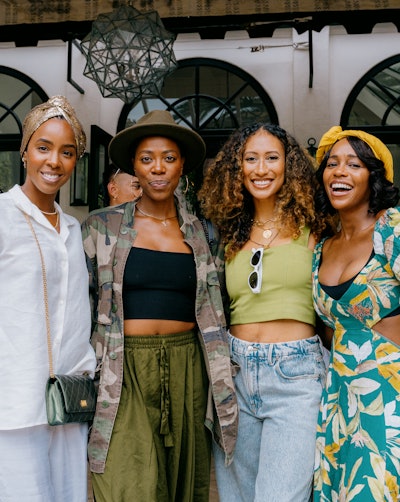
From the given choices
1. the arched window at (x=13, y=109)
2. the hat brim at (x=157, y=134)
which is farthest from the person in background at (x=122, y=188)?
the arched window at (x=13, y=109)

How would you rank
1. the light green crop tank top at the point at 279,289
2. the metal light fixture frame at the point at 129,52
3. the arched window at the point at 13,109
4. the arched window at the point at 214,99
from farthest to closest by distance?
the arched window at the point at 13,109 < the arched window at the point at 214,99 < the metal light fixture frame at the point at 129,52 < the light green crop tank top at the point at 279,289

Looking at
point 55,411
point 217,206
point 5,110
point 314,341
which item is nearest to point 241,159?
point 217,206

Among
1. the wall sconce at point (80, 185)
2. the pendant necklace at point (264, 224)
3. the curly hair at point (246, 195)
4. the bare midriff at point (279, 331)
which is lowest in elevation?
the bare midriff at point (279, 331)

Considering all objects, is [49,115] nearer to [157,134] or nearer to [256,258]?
[157,134]

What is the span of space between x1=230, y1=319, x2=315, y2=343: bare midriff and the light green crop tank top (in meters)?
0.03

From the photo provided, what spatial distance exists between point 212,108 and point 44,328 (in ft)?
16.4

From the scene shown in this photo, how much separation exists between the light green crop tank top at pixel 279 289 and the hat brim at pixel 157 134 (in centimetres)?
65

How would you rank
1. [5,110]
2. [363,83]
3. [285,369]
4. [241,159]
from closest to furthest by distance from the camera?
[285,369] → [241,159] → [363,83] → [5,110]

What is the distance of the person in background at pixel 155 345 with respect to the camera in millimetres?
2438

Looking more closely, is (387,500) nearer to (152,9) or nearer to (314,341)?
(314,341)

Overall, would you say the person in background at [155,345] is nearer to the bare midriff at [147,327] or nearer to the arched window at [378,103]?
the bare midriff at [147,327]

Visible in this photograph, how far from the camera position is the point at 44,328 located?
2.19m

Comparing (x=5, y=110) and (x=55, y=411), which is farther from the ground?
(x=5, y=110)

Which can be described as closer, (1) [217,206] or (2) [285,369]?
(2) [285,369]
